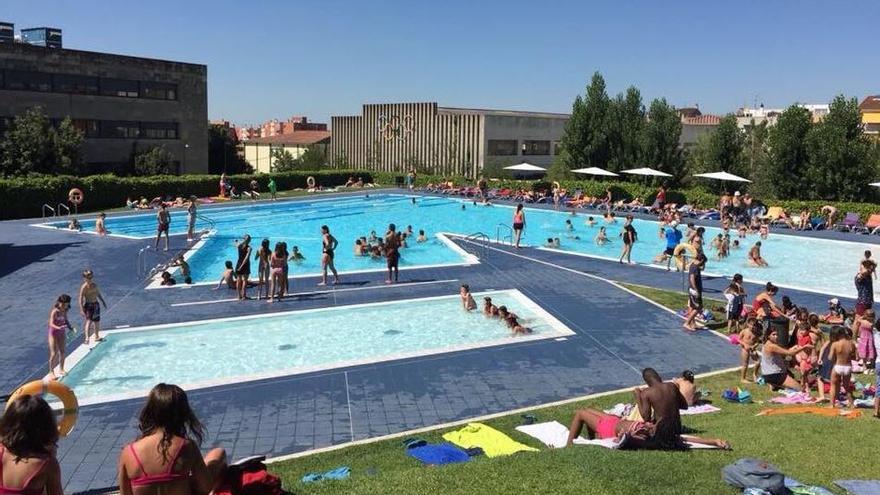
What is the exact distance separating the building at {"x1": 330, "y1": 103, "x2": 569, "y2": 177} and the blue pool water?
17.2 m

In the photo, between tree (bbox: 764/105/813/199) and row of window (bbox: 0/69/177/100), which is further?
row of window (bbox: 0/69/177/100)

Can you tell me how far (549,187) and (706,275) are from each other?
2521cm

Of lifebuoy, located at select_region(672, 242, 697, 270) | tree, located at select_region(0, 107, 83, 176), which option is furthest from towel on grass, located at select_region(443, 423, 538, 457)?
tree, located at select_region(0, 107, 83, 176)

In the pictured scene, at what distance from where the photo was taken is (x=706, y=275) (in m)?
20.9

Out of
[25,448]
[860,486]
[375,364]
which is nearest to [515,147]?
[375,364]

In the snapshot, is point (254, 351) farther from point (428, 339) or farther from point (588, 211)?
point (588, 211)

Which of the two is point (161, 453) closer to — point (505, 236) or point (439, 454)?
point (439, 454)

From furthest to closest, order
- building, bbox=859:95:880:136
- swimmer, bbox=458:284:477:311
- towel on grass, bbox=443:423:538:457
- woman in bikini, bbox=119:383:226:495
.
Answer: building, bbox=859:95:880:136 → swimmer, bbox=458:284:477:311 → towel on grass, bbox=443:423:538:457 → woman in bikini, bbox=119:383:226:495

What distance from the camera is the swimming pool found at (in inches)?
468

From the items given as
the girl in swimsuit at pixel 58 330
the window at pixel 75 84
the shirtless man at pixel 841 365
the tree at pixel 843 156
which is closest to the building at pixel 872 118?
the tree at pixel 843 156

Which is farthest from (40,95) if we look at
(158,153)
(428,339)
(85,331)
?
(428,339)

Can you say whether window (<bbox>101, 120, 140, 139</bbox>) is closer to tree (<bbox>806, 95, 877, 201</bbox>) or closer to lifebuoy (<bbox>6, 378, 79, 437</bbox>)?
tree (<bbox>806, 95, 877, 201</bbox>)

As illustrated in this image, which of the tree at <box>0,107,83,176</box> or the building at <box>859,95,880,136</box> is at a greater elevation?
the building at <box>859,95,880,136</box>

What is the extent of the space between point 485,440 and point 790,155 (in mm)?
33450
